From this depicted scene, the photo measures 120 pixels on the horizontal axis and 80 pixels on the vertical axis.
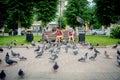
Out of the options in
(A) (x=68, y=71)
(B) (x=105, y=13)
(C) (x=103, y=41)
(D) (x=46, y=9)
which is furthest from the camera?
(D) (x=46, y=9)

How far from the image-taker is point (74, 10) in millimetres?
50344

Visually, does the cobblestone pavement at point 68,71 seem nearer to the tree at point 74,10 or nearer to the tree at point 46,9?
the tree at point 46,9

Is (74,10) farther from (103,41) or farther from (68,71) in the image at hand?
(68,71)

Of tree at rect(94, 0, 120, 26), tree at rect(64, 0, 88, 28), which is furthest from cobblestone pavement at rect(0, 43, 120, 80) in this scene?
tree at rect(64, 0, 88, 28)

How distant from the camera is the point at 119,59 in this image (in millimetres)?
12602

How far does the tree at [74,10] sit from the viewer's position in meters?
50.6

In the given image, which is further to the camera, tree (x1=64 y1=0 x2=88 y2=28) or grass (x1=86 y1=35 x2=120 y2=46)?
tree (x1=64 y1=0 x2=88 y2=28)

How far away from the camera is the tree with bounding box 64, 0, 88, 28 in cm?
5056

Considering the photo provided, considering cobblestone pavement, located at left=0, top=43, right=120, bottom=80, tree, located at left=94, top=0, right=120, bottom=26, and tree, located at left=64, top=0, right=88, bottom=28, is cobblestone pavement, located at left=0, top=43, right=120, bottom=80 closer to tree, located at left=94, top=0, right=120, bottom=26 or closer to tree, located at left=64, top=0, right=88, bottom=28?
tree, located at left=94, top=0, right=120, bottom=26

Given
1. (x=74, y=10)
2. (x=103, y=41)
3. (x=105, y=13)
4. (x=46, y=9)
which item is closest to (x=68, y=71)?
(x=103, y=41)

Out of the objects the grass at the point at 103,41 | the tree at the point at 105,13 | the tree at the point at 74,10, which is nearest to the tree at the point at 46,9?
the tree at the point at 74,10

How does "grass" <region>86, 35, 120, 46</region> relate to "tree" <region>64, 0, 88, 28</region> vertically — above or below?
below

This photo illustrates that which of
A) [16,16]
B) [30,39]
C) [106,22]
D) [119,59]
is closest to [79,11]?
[106,22]

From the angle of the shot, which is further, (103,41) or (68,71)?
(103,41)
